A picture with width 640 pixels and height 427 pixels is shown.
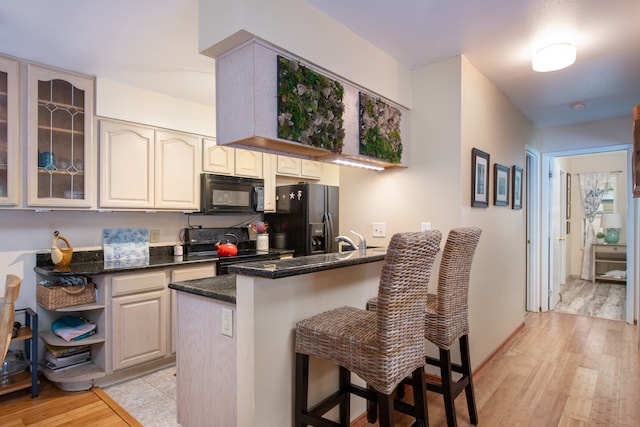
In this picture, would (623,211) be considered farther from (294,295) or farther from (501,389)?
(294,295)

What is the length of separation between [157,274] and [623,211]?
7615 mm

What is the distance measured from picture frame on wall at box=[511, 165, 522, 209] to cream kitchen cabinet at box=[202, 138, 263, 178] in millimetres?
2633

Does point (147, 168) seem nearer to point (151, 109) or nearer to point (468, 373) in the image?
point (151, 109)

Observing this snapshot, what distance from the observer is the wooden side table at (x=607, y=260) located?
6.33 metres

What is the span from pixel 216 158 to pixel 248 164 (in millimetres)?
389

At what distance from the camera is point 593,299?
529 centimetres

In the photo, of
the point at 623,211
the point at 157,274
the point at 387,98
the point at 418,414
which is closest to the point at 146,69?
the point at 157,274

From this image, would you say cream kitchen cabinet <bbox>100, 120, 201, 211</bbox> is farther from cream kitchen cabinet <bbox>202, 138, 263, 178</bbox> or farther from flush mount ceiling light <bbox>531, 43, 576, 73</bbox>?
flush mount ceiling light <bbox>531, 43, 576, 73</bbox>

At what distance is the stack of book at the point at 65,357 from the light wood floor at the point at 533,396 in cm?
17

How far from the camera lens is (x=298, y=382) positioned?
1.67m

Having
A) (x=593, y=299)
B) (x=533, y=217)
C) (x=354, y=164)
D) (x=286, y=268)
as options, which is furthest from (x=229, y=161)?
(x=593, y=299)

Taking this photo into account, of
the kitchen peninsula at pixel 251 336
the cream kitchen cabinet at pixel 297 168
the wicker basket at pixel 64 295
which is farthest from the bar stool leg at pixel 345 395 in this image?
the cream kitchen cabinet at pixel 297 168

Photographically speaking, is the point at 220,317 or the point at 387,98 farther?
the point at 387,98

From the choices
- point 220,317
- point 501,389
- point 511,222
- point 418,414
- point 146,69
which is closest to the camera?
point 418,414
